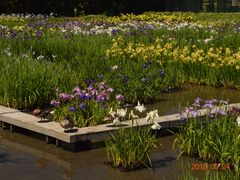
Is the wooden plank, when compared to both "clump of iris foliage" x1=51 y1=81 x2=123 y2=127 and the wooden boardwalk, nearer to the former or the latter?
the wooden boardwalk

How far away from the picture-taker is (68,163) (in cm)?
568

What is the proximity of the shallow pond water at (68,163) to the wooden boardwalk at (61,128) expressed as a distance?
15 centimetres

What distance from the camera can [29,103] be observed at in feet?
26.6

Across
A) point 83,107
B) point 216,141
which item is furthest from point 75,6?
point 216,141

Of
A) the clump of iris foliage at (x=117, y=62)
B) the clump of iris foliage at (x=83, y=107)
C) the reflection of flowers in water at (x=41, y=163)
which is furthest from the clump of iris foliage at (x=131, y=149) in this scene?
the clump of iris foliage at (x=117, y=62)

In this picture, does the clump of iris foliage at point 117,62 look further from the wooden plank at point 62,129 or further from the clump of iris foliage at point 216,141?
the clump of iris foliage at point 216,141

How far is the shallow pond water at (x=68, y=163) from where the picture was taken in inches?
208

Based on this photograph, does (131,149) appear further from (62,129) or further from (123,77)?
(123,77)

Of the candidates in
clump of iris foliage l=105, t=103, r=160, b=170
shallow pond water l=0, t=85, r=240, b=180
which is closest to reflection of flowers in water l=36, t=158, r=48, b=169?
shallow pond water l=0, t=85, r=240, b=180

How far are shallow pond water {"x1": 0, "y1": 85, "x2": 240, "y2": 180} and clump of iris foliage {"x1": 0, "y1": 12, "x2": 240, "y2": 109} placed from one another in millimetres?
1415

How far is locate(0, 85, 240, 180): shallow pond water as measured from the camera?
5.27 metres

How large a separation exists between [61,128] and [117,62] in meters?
4.35

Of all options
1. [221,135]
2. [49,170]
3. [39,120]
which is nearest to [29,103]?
[39,120]

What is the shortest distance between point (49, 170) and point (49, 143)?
953mm
